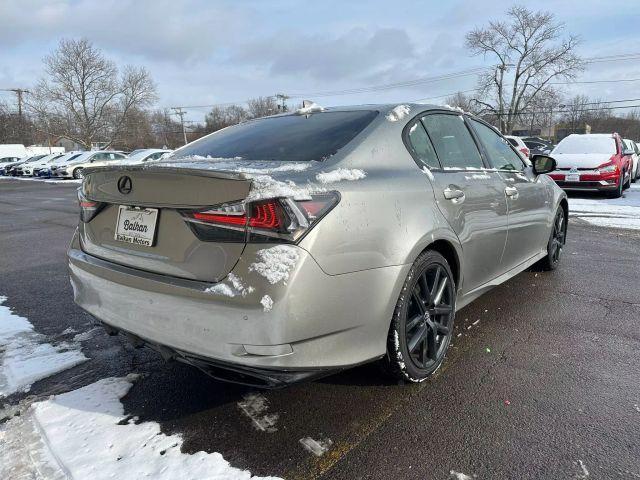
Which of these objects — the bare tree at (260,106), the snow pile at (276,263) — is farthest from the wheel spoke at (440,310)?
the bare tree at (260,106)

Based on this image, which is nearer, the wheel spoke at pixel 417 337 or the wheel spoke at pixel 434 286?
the wheel spoke at pixel 417 337

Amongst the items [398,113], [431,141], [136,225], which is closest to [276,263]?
[136,225]

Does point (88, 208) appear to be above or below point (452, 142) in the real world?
below

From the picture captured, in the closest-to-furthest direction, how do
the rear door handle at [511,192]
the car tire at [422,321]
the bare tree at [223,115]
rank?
the car tire at [422,321] < the rear door handle at [511,192] < the bare tree at [223,115]

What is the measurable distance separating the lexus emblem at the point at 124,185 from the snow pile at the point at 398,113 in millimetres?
1456

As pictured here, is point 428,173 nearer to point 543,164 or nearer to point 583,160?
point 543,164

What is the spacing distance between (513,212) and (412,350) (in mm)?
1697

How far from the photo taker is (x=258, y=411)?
2.48m

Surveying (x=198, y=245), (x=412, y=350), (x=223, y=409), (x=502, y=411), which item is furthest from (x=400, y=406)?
(x=198, y=245)

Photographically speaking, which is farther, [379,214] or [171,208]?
[379,214]

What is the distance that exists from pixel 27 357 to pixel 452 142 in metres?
3.13

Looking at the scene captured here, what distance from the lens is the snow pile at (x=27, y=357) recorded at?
111 inches

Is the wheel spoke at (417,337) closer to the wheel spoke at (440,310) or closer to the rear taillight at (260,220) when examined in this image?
the wheel spoke at (440,310)

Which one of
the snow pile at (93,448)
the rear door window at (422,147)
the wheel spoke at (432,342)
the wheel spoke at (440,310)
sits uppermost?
the rear door window at (422,147)
